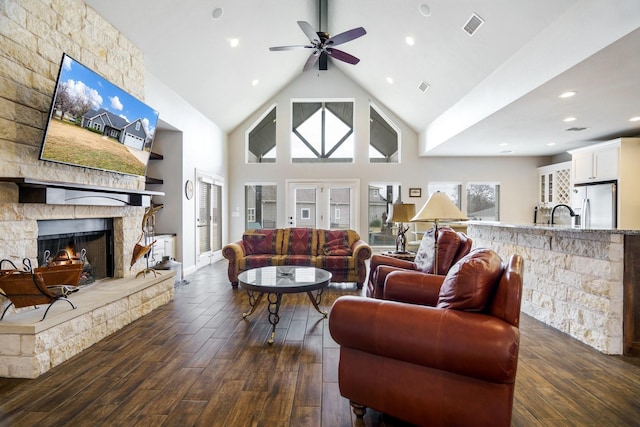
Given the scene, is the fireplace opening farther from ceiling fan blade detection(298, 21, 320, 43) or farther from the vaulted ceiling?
ceiling fan blade detection(298, 21, 320, 43)

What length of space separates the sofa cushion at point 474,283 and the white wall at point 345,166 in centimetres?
641

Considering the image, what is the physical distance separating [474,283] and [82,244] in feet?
12.7

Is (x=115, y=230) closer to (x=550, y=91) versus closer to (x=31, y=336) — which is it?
(x=31, y=336)

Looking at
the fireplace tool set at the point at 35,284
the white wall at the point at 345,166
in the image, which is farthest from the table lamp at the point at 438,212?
the white wall at the point at 345,166

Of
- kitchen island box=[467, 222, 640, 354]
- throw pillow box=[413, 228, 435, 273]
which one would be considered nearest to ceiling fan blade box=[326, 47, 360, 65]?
throw pillow box=[413, 228, 435, 273]

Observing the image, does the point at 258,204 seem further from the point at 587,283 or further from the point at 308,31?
the point at 587,283

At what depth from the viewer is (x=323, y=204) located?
809 cm

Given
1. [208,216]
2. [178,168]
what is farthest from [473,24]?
[208,216]

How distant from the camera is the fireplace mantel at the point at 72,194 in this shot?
8.21 feet

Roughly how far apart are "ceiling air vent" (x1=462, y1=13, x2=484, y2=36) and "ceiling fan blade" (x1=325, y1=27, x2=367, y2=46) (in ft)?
3.99

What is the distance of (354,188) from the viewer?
316 inches

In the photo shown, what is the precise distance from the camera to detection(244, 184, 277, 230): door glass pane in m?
8.17

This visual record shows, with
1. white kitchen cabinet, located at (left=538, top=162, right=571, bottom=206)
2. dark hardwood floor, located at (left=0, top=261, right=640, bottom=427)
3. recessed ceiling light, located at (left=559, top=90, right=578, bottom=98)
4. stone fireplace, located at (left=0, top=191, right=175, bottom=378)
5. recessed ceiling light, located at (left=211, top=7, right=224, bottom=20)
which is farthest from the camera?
white kitchen cabinet, located at (left=538, top=162, right=571, bottom=206)

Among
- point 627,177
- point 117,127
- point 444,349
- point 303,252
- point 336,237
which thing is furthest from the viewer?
point 336,237
